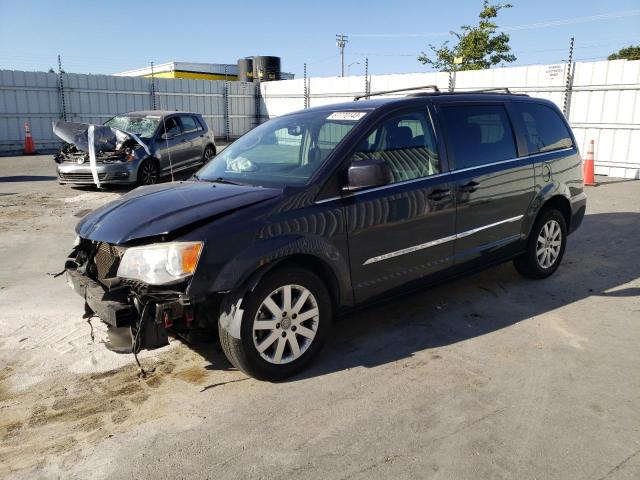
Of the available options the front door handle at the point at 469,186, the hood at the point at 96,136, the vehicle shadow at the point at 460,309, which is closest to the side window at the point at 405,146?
the front door handle at the point at 469,186

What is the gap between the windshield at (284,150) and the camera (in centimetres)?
393

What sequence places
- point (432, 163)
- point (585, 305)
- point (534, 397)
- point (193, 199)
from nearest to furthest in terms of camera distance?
point (534, 397), point (193, 199), point (432, 163), point (585, 305)

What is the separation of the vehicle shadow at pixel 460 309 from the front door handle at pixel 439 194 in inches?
30.3

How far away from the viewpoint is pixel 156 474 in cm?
269

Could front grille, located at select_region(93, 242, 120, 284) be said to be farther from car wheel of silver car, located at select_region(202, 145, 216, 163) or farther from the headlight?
car wheel of silver car, located at select_region(202, 145, 216, 163)

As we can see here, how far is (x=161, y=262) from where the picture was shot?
10.7ft

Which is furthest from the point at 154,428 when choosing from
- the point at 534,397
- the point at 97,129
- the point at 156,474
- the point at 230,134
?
the point at 230,134

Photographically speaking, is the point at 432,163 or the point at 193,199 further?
the point at 432,163

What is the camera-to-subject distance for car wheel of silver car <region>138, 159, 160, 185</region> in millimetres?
11086

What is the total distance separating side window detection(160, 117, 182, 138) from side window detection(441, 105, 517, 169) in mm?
8602

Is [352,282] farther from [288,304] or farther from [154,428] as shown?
[154,428]

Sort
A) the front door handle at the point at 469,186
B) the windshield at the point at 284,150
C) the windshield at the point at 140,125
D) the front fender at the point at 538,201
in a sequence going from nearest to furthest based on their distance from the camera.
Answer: the windshield at the point at 284,150
the front door handle at the point at 469,186
the front fender at the point at 538,201
the windshield at the point at 140,125

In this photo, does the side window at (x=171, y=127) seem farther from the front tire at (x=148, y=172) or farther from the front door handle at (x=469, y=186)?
the front door handle at (x=469, y=186)

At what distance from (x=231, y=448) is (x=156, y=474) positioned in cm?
39
